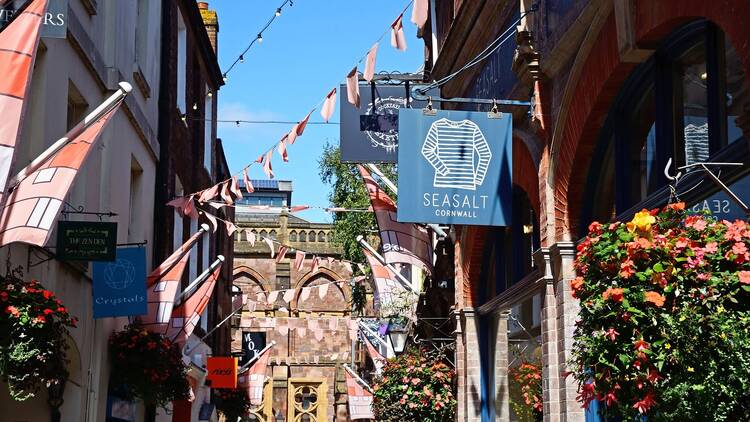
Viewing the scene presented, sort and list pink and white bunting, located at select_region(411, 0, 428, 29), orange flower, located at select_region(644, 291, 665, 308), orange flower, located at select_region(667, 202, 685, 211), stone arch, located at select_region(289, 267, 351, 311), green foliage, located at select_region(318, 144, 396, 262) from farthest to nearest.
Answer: stone arch, located at select_region(289, 267, 351, 311) → green foliage, located at select_region(318, 144, 396, 262) → pink and white bunting, located at select_region(411, 0, 428, 29) → orange flower, located at select_region(667, 202, 685, 211) → orange flower, located at select_region(644, 291, 665, 308)

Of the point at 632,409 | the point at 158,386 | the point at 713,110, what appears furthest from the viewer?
the point at 158,386

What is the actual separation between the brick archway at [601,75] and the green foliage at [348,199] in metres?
23.6

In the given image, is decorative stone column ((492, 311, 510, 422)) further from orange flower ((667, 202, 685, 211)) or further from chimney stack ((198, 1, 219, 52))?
chimney stack ((198, 1, 219, 52))

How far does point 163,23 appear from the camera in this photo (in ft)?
67.5

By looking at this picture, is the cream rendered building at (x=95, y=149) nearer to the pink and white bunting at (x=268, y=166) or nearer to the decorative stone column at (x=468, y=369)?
the pink and white bunting at (x=268, y=166)

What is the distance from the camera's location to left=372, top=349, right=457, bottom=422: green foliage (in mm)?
17969

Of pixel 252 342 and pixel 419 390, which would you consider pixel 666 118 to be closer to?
pixel 419 390

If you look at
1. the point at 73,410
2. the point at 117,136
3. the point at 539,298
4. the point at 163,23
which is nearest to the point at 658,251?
the point at 539,298

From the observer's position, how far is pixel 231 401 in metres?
30.9

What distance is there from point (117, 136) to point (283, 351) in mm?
38721

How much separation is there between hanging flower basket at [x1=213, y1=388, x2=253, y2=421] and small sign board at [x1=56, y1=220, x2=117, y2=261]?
19.1 meters

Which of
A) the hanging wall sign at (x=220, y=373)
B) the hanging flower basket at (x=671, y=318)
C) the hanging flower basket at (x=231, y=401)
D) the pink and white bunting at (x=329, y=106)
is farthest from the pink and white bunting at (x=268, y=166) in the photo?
the hanging flower basket at (x=231, y=401)

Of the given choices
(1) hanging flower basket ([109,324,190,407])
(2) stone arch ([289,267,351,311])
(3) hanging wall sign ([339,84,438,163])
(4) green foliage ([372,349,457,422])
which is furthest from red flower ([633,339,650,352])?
(2) stone arch ([289,267,351,311])

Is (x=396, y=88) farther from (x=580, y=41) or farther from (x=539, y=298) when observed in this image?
(x=580, y=41)
